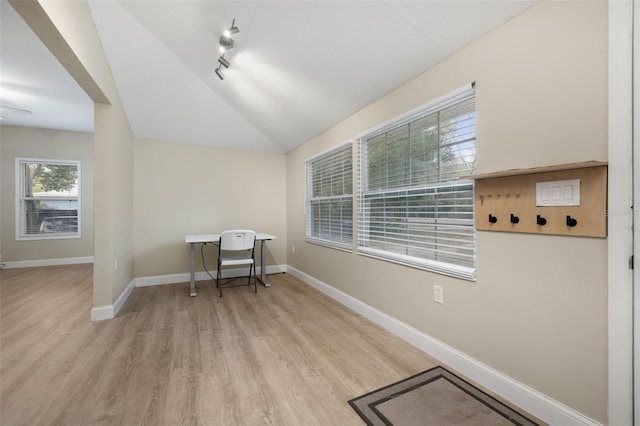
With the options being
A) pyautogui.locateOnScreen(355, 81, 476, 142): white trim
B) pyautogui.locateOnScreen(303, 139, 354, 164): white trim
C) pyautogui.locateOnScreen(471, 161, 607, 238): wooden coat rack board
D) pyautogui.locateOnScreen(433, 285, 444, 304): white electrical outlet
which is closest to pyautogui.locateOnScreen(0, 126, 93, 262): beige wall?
pyautogui.locateOnScreen(303, 139, 354, 164): white trim

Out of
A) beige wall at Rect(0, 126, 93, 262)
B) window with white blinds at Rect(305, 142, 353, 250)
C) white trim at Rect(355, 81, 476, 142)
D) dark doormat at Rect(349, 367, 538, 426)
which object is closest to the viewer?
dark doormat at Rect(349, 367, 538, 426)

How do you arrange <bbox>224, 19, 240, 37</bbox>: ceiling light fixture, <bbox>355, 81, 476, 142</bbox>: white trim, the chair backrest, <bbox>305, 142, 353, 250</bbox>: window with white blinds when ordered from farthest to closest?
the chair backrest → <bbox>305, 142, 353, 250</bbox>: window with white blinds → <bbox>224, 19, 240, 37</bbox>: ceiling light fixture → <bbox>355, 81, 476, 142</bbox>: white trim

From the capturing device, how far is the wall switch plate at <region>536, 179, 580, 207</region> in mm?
1312

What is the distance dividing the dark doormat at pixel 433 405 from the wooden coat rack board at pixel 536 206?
3.28ft

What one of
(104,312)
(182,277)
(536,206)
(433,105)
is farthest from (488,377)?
(182,277)

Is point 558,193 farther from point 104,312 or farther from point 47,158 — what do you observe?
point 47,158

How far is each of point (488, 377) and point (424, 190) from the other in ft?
4.33

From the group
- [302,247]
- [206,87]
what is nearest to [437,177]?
[302,247]

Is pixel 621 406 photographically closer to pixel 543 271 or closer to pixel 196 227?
pixel 543 271

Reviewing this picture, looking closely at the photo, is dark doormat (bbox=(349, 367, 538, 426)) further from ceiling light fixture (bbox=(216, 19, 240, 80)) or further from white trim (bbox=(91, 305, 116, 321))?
ceiling light fixture (bbox=(216, 19, 240, 80))

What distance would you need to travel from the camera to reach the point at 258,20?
86.1 inches

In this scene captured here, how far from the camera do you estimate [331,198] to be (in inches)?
142

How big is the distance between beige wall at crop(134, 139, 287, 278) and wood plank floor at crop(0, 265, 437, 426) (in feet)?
3.29

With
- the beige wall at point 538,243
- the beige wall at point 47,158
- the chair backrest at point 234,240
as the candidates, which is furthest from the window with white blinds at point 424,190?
the beige wall at point 47,158
